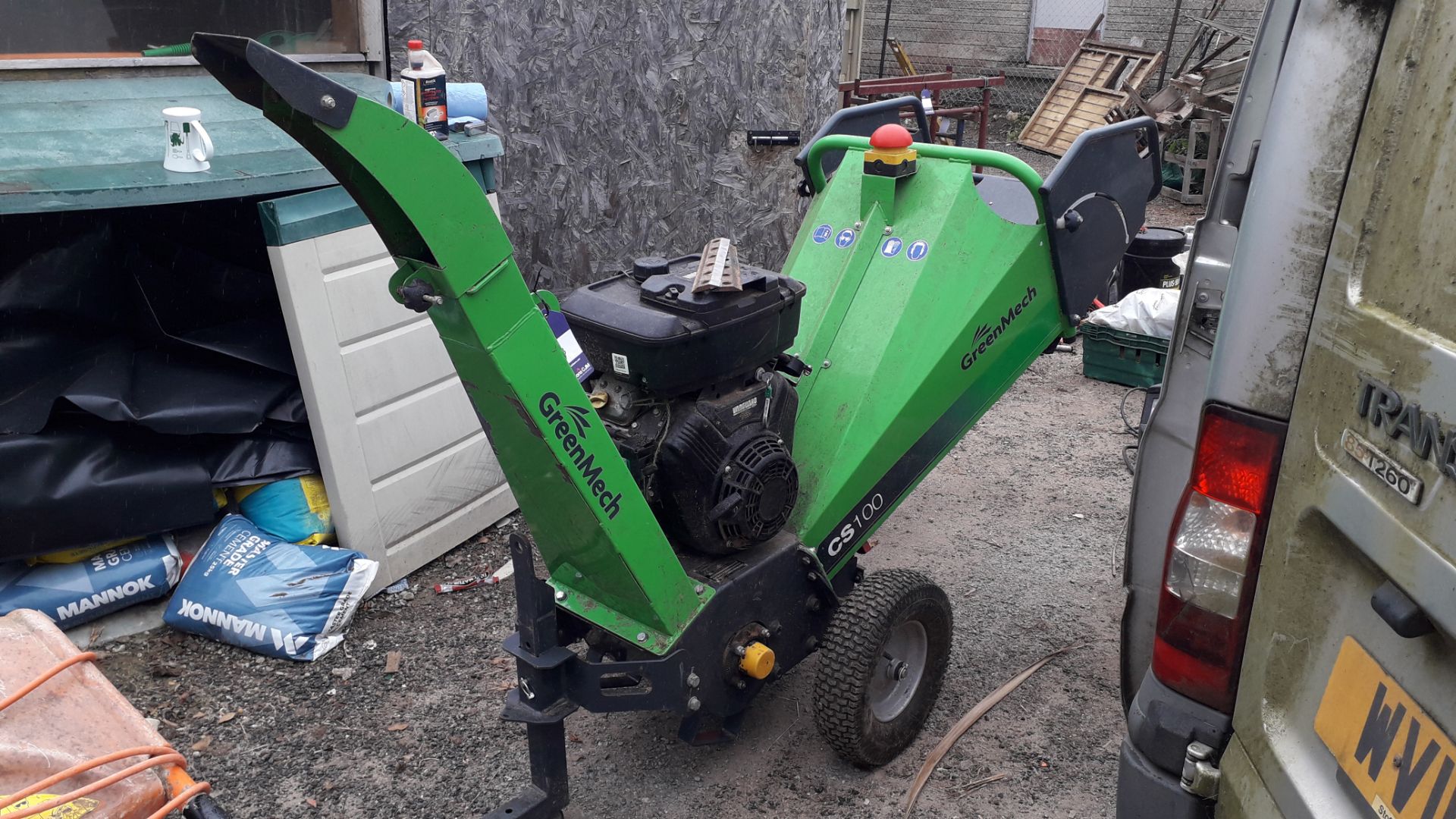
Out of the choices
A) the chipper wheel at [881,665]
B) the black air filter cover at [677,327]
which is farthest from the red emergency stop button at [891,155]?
the chipper wheel at [881,665]

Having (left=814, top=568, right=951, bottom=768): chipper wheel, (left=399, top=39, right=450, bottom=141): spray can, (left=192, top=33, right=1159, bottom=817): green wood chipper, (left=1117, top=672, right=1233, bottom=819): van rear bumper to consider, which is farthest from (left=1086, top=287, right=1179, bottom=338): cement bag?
(left=1117, top=672, right=1233, bottom=819): van rear bumper

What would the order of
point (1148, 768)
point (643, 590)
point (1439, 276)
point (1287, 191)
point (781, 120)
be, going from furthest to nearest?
point (781, 120) → point (643, 590) → point (1148, 768) → point (1287, 191) → point (1439, 276)

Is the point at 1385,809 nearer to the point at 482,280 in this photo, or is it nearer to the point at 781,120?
the point at 482,280

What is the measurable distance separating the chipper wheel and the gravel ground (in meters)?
0.12

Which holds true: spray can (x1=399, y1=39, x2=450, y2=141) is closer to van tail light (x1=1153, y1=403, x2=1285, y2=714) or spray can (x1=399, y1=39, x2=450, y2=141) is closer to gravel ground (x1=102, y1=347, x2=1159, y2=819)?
gravel ground (x1=102, y1=347, x2=1159, y2=819)

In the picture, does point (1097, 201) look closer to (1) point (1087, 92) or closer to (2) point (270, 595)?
(2) point (270, 595)

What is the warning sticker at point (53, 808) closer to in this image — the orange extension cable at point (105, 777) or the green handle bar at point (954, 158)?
the orange extension cable at point (105, 777)

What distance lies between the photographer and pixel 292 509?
3.52 meters

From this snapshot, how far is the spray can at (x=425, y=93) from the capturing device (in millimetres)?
3697

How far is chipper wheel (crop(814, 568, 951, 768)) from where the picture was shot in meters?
2.62

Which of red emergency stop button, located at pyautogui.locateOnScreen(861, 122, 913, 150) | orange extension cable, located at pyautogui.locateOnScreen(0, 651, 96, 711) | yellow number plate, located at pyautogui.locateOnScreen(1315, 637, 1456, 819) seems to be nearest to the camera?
yellow number plate, located at pyautogui.locateOnScreen(1315, 637, 1456, 819)

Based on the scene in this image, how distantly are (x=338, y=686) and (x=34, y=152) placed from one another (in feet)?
5.66

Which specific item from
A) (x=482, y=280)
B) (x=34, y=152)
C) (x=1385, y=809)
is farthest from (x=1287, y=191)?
(x=34, y=152)

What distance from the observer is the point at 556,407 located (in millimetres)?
2121
